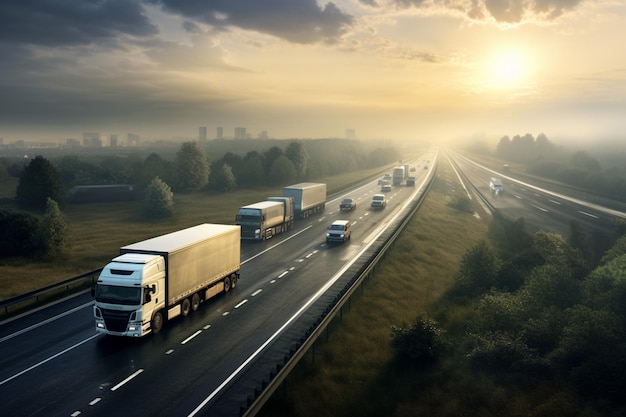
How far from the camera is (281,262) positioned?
38.4m

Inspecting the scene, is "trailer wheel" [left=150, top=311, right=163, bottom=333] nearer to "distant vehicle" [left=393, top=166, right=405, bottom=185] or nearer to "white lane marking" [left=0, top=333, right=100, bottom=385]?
"white lane marking" [left=0, top=333, right=100, bottom=385]

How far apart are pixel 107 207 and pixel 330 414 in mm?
76932

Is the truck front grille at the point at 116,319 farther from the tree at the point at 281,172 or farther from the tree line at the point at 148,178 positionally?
the tree at the point at 281,172

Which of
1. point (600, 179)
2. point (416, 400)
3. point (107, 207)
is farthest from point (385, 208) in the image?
point (600, 179)

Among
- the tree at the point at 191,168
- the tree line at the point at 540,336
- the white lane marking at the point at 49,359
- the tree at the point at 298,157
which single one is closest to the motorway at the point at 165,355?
the white lane marking at the point at 49,359

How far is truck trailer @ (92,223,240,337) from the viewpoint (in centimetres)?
2136

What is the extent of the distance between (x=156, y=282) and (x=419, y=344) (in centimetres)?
1247

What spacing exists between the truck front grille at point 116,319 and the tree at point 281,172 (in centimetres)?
9575

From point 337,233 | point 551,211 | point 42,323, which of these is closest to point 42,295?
point 42,323

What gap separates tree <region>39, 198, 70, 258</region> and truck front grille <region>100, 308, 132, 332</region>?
1017 inches

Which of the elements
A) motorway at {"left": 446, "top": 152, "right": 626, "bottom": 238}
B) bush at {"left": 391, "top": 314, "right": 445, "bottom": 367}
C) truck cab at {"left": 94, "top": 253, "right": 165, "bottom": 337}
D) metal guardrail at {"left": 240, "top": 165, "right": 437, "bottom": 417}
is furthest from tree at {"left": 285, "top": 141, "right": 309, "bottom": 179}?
truck cab at {"left": 94, "top": 253, "right": 165, "bottom": 337}

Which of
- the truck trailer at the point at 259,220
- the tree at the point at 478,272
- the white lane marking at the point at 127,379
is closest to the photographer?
the white lane marking at the point at 127,379

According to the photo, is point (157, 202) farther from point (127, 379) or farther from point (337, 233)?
point (127, 379)

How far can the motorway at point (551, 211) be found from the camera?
58.8m
